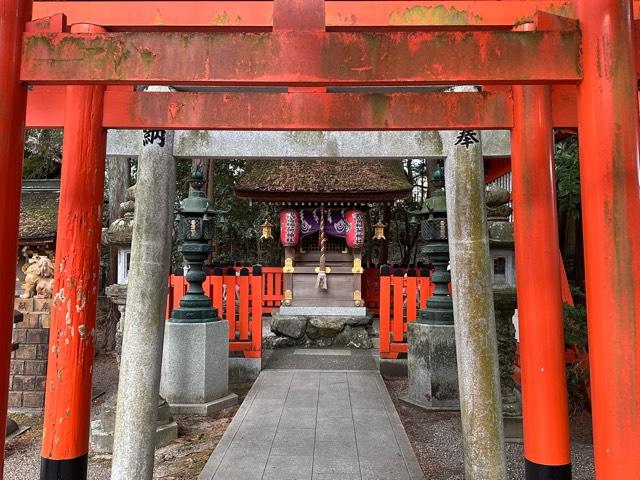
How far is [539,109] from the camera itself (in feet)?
6.97

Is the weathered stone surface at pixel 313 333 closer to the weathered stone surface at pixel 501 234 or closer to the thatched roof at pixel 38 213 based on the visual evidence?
the thatched roof at pixel 38 213

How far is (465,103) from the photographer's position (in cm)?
202

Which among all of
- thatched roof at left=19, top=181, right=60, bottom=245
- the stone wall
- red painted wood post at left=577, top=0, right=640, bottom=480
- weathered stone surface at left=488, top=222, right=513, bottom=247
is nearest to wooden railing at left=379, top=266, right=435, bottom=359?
weathered stone surface at left=488, top=222, right=513, bottom=247

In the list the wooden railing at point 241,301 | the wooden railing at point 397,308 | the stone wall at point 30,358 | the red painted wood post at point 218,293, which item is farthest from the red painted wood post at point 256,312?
the stone wall at point 30,358

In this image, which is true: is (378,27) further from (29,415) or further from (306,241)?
(306,241)

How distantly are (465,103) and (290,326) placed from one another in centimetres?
866

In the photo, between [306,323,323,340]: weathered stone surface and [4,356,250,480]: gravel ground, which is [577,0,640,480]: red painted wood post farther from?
[306,323,323,340]: weathered stone surface

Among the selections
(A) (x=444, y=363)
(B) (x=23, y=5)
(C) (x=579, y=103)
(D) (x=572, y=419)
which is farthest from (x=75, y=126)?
(D) (x=572, y=419)

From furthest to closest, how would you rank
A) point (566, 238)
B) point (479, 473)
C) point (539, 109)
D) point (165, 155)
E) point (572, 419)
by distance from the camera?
point (566, 238), point (572, 419), point (165, 155), point (479, 473), point (539, 109)

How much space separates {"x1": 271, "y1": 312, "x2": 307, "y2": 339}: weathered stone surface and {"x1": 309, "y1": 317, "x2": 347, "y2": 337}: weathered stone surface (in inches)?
9.5

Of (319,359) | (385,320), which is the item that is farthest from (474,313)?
(319,359)

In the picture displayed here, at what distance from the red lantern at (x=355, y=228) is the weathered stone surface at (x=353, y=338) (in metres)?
2.14

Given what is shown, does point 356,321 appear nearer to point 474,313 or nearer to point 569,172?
point 569,172

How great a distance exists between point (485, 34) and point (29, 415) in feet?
22.3
